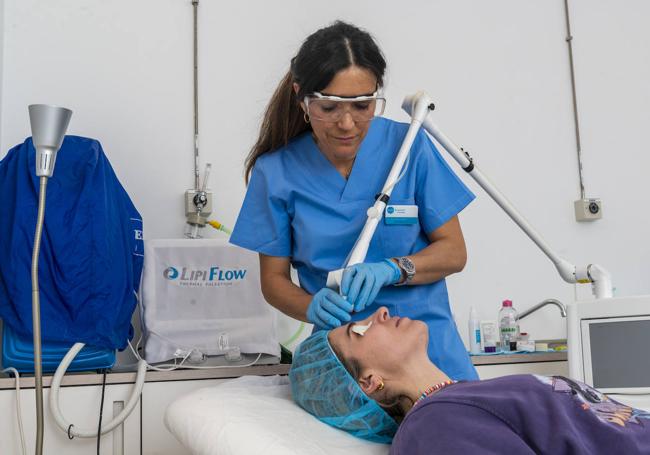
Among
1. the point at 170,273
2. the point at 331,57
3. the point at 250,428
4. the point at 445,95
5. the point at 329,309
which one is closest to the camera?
the point at 250,428

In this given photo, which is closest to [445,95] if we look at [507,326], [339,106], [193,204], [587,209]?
[587,209]

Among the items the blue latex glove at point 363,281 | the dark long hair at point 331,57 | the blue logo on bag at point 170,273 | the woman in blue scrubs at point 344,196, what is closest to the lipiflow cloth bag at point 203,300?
the blue logo on bag at point 170,273

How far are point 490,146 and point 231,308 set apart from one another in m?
1.23

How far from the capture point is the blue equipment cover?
2.04 meters

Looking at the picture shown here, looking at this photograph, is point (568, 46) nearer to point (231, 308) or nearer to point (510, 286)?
point (510, 286)

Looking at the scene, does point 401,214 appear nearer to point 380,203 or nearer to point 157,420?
point 380,203

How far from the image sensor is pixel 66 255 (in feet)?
6.73

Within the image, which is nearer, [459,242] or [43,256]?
[459,242]

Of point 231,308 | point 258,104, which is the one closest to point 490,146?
point 258,104

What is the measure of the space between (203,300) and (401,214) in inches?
33.0

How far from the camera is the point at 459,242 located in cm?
172

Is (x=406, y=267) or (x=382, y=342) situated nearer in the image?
(x=382, y=342)

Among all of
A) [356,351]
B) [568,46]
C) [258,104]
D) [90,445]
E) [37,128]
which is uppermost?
[568,46]

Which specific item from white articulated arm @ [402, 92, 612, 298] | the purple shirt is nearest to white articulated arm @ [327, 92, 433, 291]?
white articulated arm @ [402, 92, 612, 298]
